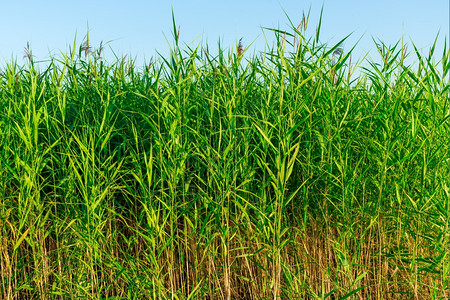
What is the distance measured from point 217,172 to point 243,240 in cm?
56

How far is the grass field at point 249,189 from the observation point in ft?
9.80

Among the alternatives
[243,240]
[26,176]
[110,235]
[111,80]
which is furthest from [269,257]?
[111,80]

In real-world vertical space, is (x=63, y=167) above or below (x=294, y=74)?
below

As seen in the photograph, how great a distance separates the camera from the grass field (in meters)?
2.99

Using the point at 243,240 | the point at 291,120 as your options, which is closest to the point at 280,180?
the point at 291,120

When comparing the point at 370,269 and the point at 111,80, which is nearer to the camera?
the point at 370,269

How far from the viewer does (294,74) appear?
121 inches

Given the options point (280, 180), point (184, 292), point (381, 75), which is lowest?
point (184, 292)

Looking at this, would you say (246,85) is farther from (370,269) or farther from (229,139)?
(370,269)

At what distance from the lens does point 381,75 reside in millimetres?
3240

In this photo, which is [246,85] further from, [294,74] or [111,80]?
[111,80]

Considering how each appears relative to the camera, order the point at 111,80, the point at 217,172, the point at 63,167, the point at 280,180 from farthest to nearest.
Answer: the point at 111,80 → the point at 63,167 → the point at 217,172 → the point at 280,180

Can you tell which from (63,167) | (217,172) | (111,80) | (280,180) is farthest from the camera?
(111,80)

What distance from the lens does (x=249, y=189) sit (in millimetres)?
3297
